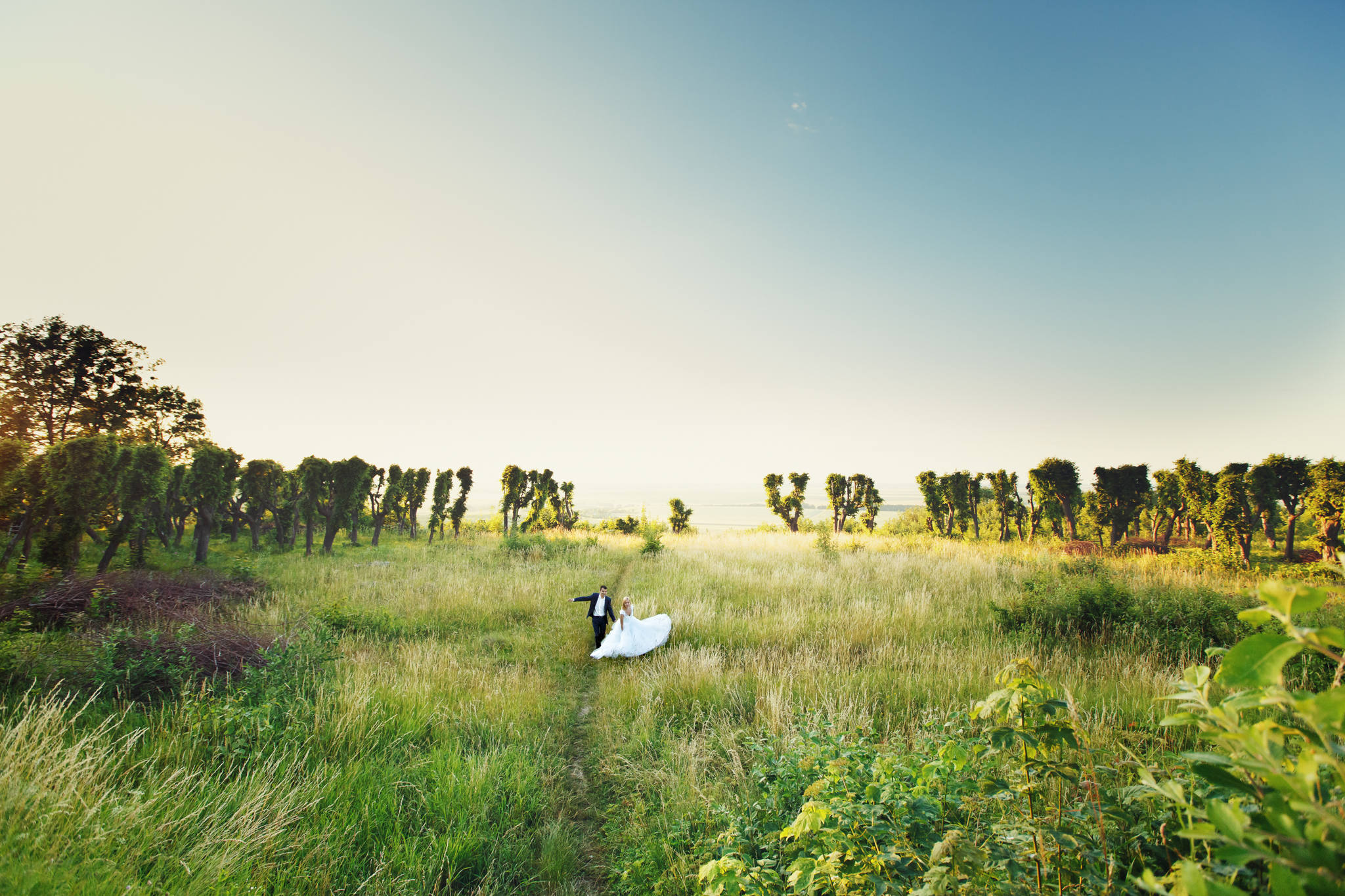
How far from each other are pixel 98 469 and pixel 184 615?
5.31 meters

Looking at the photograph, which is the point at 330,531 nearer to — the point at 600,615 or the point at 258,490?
the point at 258,490

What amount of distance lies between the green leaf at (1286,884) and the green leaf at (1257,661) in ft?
1.11

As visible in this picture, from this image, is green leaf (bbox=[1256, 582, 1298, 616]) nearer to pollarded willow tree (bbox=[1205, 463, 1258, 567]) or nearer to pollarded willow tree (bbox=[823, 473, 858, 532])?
pollarded willow tree (bbox=[1205, 463, 1258, 567])

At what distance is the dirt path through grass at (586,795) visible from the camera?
405cm

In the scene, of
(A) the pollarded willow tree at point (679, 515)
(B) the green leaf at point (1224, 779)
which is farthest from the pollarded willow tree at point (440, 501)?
(B) the green leaf at point (1224, 779)

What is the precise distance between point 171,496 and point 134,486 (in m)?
10.7

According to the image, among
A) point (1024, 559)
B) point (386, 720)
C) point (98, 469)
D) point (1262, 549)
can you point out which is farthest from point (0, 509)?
point (1262, 549)

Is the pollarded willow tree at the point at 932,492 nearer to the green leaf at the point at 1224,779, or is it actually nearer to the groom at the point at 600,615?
the groom at the point at 600,615

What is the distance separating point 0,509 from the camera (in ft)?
26.2

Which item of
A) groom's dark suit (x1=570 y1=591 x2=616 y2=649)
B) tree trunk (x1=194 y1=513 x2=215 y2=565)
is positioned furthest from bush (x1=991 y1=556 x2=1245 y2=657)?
tree trunk (x1=194 y1=513 x2=215 y2=565)

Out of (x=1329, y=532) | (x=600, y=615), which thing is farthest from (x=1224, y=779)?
(x=1329, y=532)

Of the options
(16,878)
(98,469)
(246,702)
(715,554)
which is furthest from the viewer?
(715,554)

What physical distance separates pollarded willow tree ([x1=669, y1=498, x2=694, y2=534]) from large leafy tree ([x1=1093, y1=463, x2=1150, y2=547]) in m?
25.5

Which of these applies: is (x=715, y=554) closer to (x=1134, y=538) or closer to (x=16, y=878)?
(x=16, y=878)
